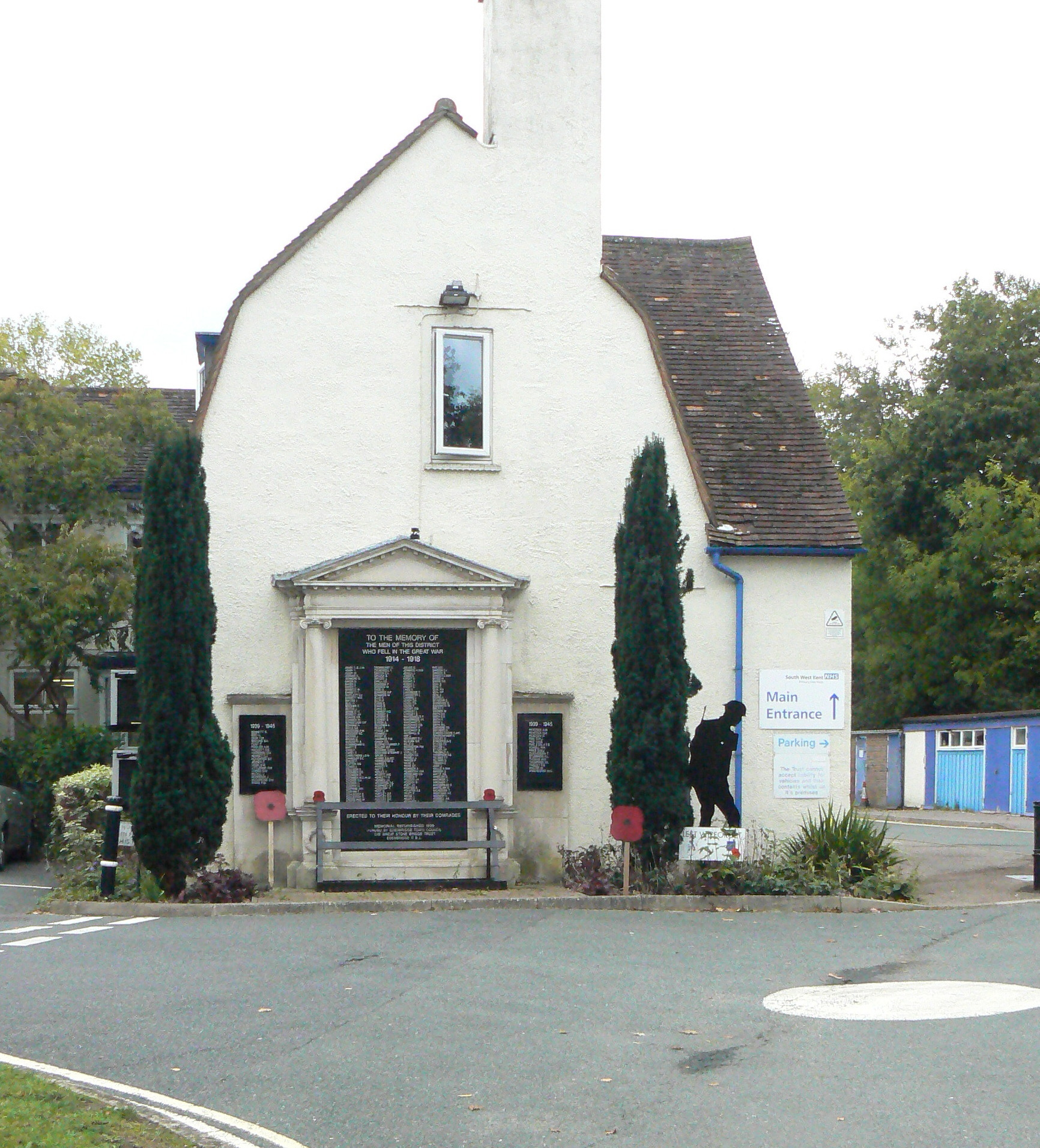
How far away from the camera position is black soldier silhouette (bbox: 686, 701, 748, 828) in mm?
18547

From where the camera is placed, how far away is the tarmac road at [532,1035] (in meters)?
7.12

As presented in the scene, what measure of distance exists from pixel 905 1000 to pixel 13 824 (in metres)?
18.2

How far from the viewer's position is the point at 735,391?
2136cm

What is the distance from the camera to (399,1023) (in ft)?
30.8

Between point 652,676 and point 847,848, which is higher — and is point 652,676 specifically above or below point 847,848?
above

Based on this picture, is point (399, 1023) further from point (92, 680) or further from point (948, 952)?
point (92, 680)

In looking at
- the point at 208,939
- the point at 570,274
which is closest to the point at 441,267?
the point at 570,274

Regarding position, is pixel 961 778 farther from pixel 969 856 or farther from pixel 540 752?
pixel 540 752

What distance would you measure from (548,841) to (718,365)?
7.10 m

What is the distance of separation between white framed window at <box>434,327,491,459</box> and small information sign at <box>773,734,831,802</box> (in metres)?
5.02

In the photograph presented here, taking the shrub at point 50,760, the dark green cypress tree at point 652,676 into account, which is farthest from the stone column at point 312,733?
the shrub at point 50,760

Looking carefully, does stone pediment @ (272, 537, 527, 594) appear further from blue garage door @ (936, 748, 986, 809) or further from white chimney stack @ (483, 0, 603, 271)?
blue garage door @ (936, 748, 986, 809)

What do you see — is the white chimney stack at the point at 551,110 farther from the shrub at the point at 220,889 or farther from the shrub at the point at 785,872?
the shrub at the point at 220,889

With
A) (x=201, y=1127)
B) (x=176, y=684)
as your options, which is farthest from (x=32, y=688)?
(x=201, y=1127)
